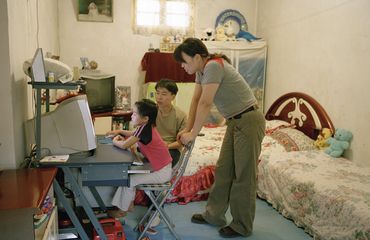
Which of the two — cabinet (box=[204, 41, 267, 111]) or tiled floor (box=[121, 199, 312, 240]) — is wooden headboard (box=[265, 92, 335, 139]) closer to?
cabinet (box=[204, 41, 267, 111])

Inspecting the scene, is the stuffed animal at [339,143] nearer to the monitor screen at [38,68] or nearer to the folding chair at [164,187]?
the folding chair at [164,187]

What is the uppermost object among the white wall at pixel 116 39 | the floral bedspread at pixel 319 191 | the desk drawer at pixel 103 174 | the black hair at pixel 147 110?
the white wall at pixel 116 39

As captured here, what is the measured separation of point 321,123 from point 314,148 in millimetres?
294

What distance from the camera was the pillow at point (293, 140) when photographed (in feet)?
10.9

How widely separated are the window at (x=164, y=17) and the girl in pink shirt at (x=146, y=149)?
9.22ft

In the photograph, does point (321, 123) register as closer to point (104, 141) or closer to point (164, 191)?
point (164, 191)

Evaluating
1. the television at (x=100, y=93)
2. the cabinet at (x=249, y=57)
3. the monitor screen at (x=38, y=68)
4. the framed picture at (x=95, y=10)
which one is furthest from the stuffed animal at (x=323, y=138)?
the framed picture at (x=95, y=10)

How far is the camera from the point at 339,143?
3.06 m

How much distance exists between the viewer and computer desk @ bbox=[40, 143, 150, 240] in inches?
69.9

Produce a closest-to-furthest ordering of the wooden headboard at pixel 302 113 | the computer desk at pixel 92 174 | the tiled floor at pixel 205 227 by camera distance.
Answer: the computer desk at pixel 92 174 < the tiled floor at pixel 205 227 < the wooden headboard at pixel 302 113

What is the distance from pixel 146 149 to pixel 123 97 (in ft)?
9.02

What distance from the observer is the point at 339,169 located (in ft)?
8.94

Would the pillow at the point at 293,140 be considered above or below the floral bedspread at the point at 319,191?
above

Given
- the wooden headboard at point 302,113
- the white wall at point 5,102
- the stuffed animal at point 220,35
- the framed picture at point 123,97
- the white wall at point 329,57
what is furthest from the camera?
the framed picture at point 123,97
